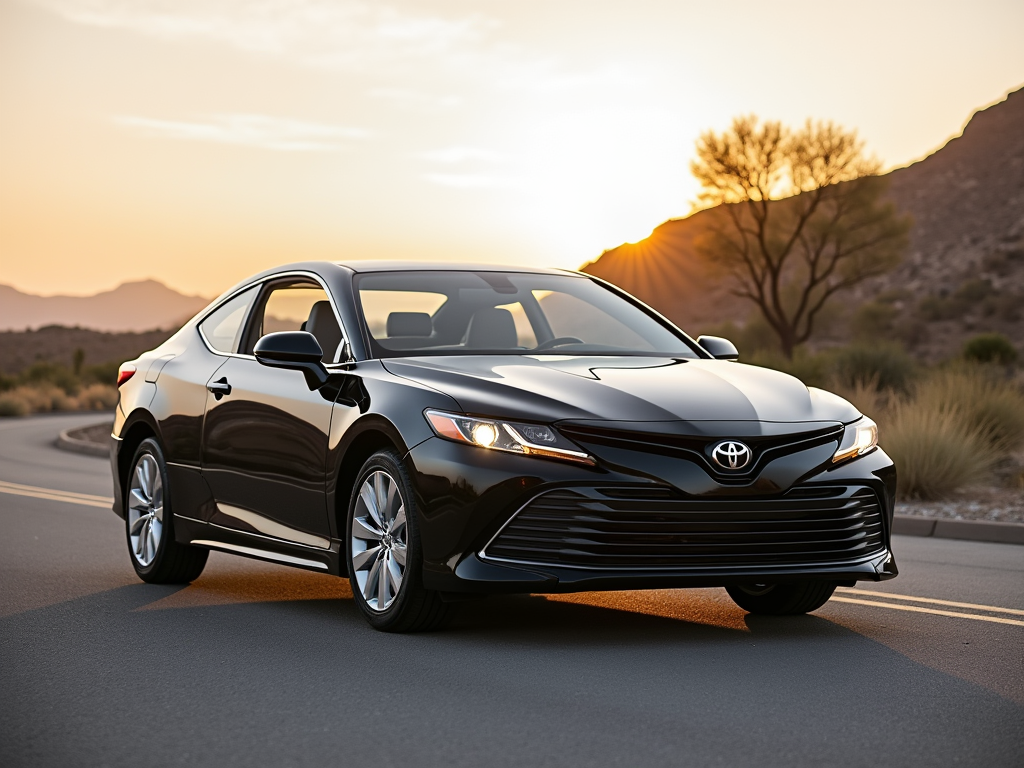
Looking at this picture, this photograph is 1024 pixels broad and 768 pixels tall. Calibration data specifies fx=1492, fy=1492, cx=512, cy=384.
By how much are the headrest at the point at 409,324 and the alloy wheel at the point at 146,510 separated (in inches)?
79.5

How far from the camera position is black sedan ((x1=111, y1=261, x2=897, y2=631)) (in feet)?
19.9

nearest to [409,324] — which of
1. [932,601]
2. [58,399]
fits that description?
[932,601]

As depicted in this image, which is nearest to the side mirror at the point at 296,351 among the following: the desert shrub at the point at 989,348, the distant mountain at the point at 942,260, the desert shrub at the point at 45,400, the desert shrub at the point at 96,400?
the desert shrub at the point at 989,348

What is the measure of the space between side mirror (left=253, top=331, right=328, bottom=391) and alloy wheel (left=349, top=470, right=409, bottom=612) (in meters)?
0.71

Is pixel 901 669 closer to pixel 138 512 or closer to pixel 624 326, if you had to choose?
pixel 624 326

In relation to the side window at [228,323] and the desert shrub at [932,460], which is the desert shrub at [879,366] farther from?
the side window at [228,323]

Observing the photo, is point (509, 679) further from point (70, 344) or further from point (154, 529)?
point (70, 344)

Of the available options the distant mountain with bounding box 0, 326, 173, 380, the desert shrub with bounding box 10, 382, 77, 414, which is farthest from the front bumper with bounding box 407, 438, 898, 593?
the distant mountain with bounding box 0, 326, 173, 380

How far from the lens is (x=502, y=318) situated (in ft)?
25.2

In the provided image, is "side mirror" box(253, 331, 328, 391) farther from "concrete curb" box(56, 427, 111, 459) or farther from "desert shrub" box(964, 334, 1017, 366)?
"desert shrub" box(964, 334, 1017, 366)

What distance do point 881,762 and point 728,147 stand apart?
52013 millimetres

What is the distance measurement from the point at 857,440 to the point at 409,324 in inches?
90.9

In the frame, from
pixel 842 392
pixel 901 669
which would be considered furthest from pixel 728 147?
pixel 901 669

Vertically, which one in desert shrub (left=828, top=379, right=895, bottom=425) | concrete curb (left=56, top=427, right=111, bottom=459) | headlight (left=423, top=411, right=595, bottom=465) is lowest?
concrete curb (left=56, top=427, right=111, bottom=459)
